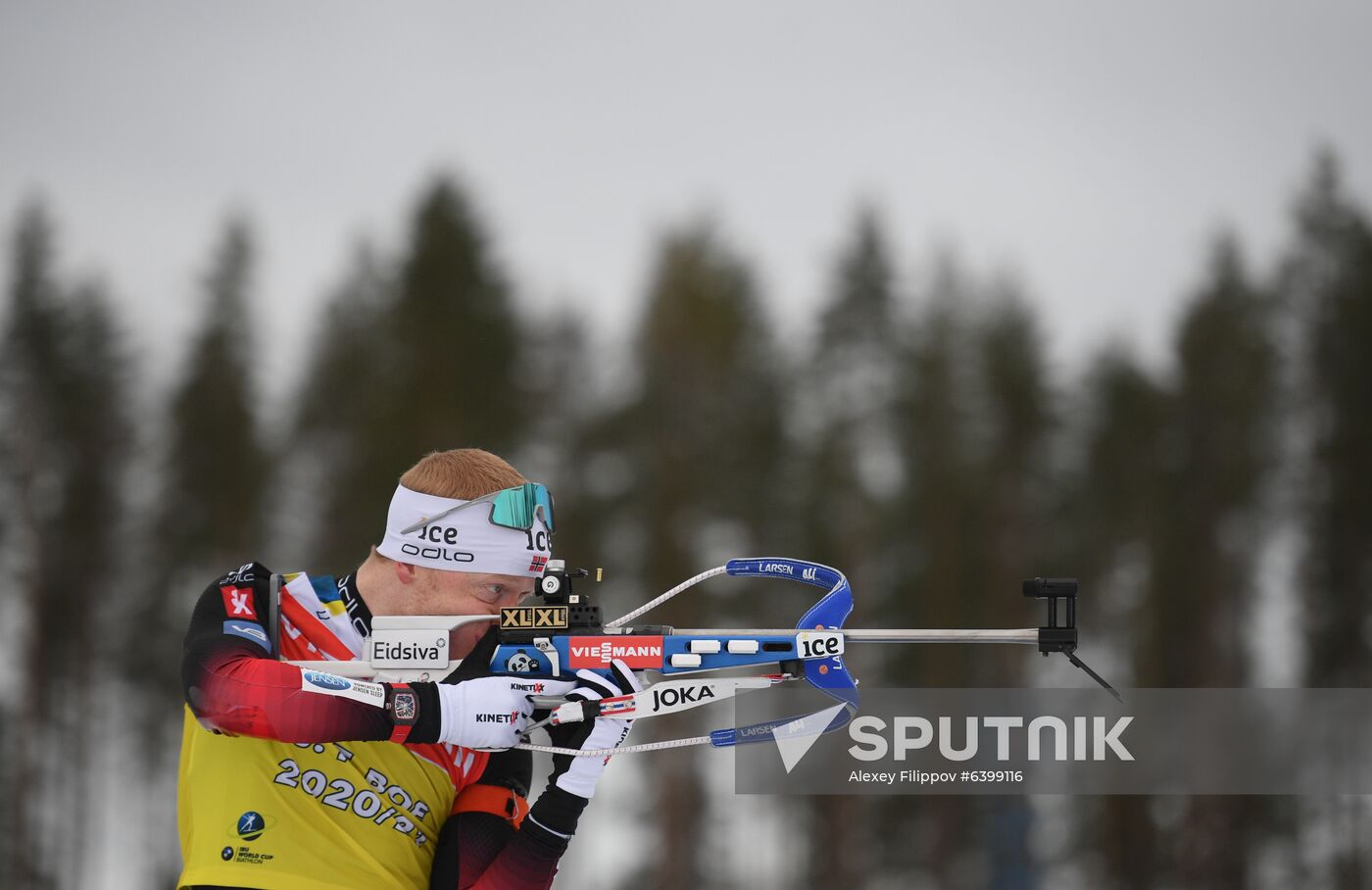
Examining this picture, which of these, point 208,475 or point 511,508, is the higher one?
point 511,508

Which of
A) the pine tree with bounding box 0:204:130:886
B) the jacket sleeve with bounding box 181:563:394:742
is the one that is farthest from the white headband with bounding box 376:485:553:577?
the pine tree with bounding box 0:204:130:886

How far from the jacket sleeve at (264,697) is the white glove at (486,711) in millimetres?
200

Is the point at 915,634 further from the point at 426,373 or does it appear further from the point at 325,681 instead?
the point at 426,373

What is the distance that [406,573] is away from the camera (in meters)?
4.98

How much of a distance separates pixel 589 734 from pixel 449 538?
83 cm

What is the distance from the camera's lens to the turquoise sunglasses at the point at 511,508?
16.1ft

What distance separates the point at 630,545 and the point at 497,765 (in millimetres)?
23032

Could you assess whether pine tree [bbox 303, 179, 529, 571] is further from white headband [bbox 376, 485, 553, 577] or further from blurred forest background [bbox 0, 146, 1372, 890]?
white headband [bbox 376, 485, 553, 577]

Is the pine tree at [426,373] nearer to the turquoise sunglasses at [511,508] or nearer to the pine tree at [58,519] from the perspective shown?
the pine tree at [58,519]

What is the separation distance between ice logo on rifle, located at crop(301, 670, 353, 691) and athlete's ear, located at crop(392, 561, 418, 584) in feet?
1.99

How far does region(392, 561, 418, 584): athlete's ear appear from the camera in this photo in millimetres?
4977

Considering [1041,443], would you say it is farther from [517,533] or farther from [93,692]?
[517,533]

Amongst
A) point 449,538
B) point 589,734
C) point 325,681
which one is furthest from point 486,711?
point 449,538

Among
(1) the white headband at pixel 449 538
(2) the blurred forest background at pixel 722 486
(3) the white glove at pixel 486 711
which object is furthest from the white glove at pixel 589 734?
(2) the blurred forest background at pixel 722 486
